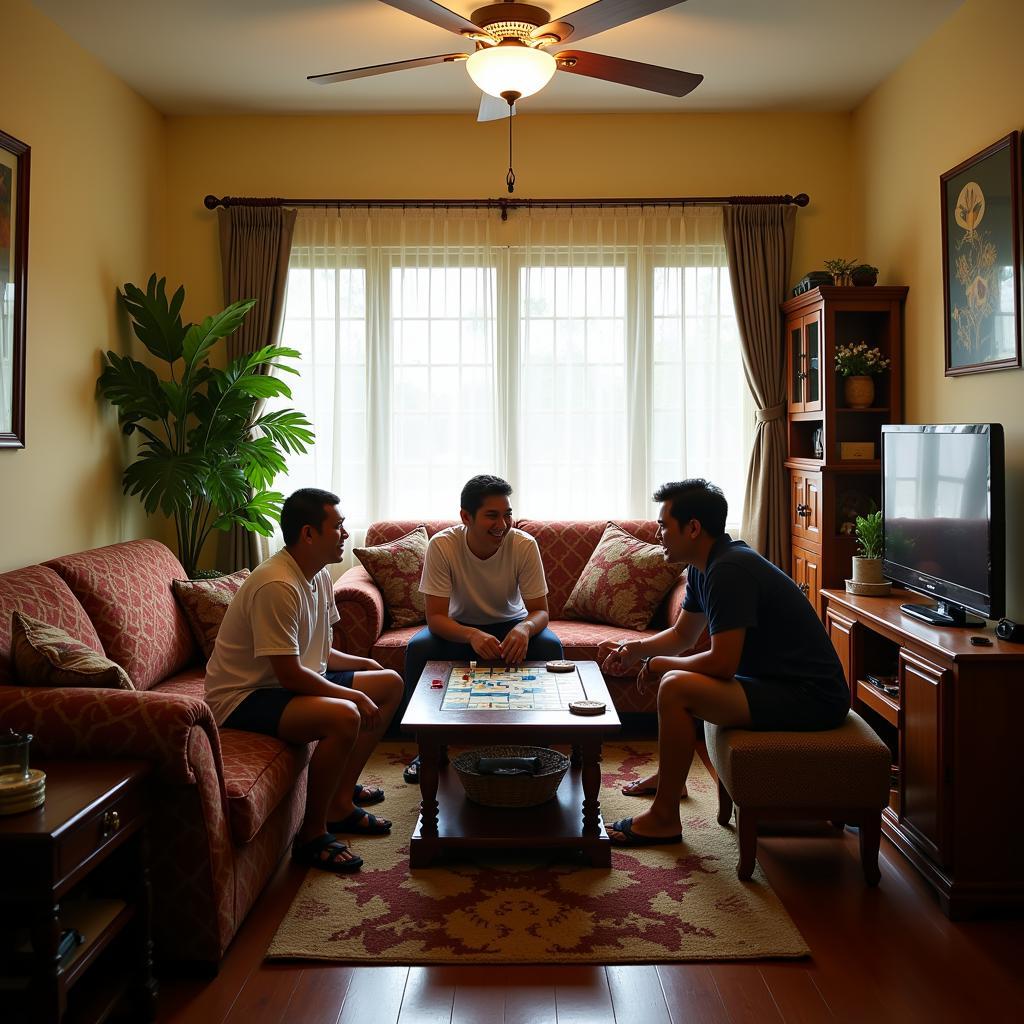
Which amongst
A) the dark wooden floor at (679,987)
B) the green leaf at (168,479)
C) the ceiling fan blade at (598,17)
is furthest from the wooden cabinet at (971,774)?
the green leaf at (168,479)

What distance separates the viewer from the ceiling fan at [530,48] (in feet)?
9.40

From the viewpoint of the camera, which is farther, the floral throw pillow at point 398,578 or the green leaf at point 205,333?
the floral throw pillow at point 398,578

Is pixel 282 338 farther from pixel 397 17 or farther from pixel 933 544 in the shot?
pixel 933 544

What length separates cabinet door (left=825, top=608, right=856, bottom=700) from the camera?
139 inches

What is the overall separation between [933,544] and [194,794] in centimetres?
248

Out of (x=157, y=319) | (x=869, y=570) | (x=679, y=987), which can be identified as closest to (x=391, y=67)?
(x=157, y=319)

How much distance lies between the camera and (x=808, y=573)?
15.0ft

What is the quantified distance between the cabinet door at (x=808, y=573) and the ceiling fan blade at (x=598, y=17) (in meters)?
2.49

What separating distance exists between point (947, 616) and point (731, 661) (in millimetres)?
814

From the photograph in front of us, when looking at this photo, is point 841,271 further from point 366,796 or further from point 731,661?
point 366,796

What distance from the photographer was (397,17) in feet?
12.4

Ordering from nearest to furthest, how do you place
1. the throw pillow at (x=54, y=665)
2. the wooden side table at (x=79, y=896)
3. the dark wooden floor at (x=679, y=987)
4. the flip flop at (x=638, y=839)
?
1. the wooden side table at (x=79, y=896)
2. the dark wooden floor at (x=679, y=987)
3. the throw pillow at (x=54, y=665)
4. the flip flop at (x=638, y=839)

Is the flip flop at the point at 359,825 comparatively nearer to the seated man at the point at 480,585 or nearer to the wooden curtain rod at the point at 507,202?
the seated man at the point at 480,585

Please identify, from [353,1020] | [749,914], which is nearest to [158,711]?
[353,1020]
